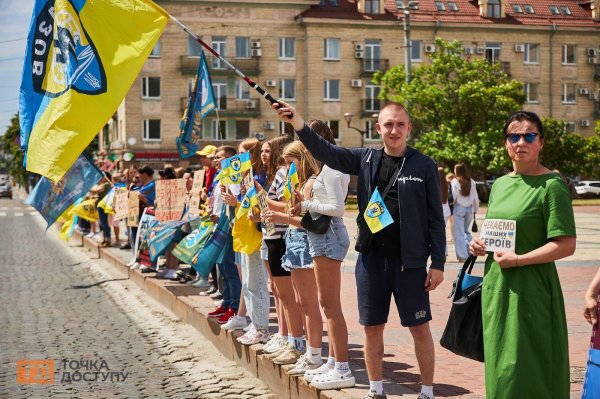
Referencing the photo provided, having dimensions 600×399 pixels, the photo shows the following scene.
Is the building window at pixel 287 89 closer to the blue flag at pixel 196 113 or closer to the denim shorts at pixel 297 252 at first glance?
the blue flag at pixel 196 113

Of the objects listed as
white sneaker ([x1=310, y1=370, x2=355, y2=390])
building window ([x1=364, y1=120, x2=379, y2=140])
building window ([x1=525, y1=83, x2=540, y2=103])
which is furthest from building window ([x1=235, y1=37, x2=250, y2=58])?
white sneaker ([x1=310, y1=370, x2=355, y2=390])

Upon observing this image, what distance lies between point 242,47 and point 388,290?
5421cm

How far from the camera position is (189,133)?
17.4m

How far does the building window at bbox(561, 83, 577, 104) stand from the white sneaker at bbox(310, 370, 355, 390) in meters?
60.4

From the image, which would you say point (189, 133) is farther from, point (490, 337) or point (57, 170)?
point (490, 337)

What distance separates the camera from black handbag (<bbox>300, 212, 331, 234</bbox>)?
6570 millimetres

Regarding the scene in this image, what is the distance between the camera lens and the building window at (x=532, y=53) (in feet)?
205

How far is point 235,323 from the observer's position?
9.09 m

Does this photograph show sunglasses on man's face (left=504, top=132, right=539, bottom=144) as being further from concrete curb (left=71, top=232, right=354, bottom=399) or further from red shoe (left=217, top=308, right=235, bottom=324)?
red shoe (left=217, top=308, right=235, bottom=324)

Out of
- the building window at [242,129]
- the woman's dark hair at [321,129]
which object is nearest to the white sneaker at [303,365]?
the woman's dark hair at [321,129]

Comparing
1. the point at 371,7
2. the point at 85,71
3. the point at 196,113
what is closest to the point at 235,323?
the point at 85,71

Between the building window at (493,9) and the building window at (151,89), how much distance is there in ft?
72.3

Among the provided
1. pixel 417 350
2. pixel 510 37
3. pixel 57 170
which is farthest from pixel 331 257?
pixel 510 37

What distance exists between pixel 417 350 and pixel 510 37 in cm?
5886
